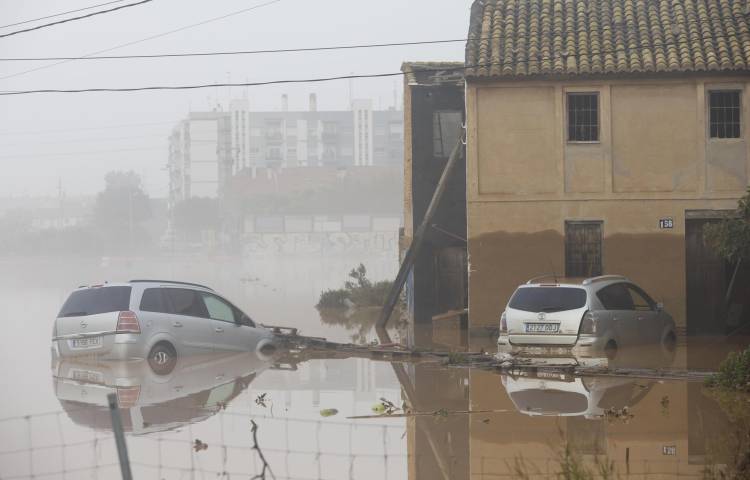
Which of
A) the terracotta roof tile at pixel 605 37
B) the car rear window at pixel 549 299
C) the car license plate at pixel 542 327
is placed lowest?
the car license plate at pixel 542 327

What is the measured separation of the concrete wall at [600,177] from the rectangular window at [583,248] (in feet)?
0.76

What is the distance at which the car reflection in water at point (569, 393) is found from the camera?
14.9 meters

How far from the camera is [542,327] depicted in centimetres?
1997

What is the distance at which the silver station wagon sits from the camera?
21.2 metres

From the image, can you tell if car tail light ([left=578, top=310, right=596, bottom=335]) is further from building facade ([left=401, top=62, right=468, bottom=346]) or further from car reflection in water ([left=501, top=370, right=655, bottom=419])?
building facade ([left=401, top=62, right=468, bottom=346])

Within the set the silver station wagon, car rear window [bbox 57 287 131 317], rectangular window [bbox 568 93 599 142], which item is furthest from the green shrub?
rectangular window [bbox 568 93 599 142]

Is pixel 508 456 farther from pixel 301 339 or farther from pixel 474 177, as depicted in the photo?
pixel 474 177

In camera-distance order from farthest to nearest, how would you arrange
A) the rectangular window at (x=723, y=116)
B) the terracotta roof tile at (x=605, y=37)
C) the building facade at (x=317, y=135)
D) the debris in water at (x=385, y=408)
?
the building facade at (x=317, y=135) < the rectangular window at (x=723, y=116) < the terracotta roof tile at (x=605, y=37) < the debris in water at (x=385, y=408)

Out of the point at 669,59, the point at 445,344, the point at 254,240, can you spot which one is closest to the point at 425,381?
the point at 445,344

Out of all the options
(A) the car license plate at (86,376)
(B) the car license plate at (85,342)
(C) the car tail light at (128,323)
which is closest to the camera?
(A) the car license plate at (86,376)

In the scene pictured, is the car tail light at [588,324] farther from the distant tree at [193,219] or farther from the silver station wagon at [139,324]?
the distant tree at [193,219]

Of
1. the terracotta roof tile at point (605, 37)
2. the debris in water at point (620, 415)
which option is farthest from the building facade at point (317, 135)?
the debris in water at point (620, 415)

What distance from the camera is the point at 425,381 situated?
1898cm

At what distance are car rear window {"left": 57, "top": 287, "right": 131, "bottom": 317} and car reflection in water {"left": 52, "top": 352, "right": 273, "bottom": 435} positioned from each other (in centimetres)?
99
